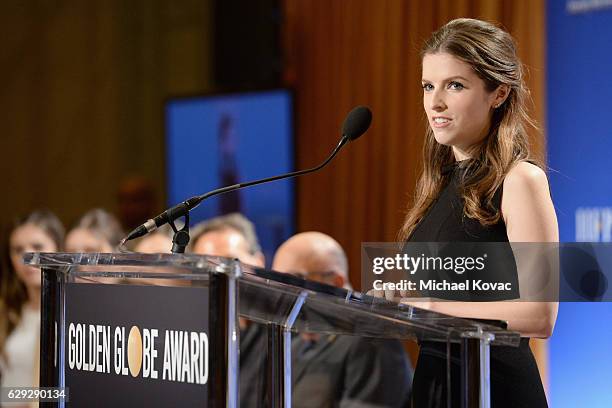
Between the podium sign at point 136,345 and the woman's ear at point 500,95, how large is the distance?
2.39 ft

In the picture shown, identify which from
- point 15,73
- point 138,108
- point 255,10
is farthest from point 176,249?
point 15,73

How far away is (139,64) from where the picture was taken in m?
6.81

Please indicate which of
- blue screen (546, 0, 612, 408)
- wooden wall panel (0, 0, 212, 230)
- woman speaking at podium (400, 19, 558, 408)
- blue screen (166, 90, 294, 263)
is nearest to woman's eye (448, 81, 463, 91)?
woman speaking at podium (400, 19, 558, 408)

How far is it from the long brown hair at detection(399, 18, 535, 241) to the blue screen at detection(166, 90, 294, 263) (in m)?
2.80

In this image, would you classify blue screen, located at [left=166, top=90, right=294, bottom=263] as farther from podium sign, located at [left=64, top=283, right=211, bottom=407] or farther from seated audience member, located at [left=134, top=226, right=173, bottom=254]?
podium sign, located at [left=64, top=283, right=211, bottom=407]

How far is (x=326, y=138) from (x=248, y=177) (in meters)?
0.57

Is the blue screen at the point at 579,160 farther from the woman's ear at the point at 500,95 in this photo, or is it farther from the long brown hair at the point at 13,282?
the long brown hair at the point at 13,282

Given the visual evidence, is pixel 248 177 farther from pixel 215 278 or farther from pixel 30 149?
pixel 215 278

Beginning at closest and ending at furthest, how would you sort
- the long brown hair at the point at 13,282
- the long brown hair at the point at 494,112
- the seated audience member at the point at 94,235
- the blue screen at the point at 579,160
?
the long brown hair at the point at 494,112 < the blue screen at the point at 579,160 < the long brown hair at the point at 13,282 < the seated audience member at the point at 94,235

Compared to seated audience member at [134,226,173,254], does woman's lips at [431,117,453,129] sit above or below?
above

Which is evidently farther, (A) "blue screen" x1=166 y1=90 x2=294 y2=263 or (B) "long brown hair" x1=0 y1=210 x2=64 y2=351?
(A) "blue screen" x1=166 y1=90 x2=294 y2=263

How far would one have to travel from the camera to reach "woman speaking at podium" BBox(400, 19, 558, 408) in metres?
1.80

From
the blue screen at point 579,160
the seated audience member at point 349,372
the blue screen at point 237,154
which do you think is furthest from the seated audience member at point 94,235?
the seated audience member at point 349,372

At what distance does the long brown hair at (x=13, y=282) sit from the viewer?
165 inches
